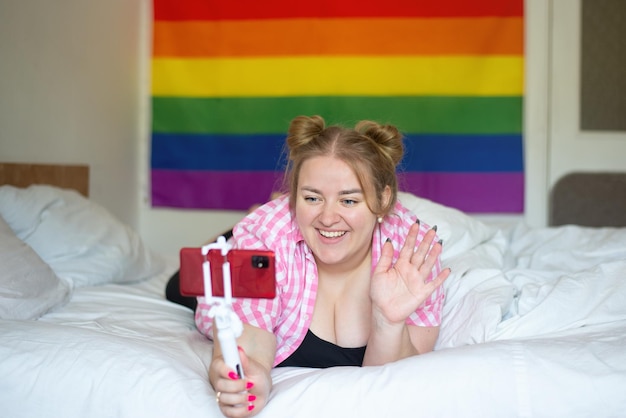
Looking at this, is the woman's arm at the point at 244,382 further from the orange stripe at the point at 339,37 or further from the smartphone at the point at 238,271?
the orange stripe at the point at 339,37

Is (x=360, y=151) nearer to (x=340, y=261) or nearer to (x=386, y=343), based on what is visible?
(x=340, y=261)

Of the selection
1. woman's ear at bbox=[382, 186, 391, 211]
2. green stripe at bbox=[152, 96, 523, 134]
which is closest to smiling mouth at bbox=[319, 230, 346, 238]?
woman's ear at bbox=[382, 186, 391, 211]

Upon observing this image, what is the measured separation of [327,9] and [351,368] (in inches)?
92.1

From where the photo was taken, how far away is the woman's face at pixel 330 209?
1.40 metres

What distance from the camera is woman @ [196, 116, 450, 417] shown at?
4.33 feet

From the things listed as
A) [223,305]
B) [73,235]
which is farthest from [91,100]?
[223,305]

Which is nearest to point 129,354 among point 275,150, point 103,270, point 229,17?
point 103,270

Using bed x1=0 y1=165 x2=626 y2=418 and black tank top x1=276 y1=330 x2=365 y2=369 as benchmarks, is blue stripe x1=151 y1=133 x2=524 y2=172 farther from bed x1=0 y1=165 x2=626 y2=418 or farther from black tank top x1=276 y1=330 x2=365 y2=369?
black tank top x1=276 y1=330 x2=365 y2=369

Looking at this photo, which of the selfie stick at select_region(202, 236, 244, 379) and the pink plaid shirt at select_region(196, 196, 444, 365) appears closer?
the selfie stick at select_region(202, 236, 244, 379)

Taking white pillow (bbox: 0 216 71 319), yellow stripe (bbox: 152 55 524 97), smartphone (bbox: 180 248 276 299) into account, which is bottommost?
white pillow (bbox: 0 216 71 319)

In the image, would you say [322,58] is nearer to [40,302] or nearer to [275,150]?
[275,150]

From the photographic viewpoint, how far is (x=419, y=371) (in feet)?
3.88

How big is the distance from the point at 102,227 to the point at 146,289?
0.25m

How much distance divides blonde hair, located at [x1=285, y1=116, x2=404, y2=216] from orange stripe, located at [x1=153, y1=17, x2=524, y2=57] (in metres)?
1.83
